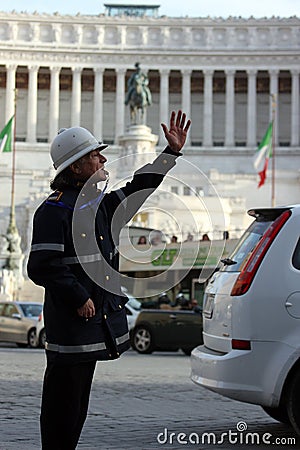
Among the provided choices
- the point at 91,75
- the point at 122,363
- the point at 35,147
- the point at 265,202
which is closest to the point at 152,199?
the point at 265,202

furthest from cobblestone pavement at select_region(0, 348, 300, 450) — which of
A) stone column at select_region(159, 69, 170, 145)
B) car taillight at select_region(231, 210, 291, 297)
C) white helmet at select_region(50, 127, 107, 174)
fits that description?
stone column at select_region(159, 69, 170, 145)

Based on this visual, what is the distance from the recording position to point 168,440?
7098mm

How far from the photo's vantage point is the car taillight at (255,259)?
7.08 metres

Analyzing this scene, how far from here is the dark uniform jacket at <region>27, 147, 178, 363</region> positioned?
193 inches

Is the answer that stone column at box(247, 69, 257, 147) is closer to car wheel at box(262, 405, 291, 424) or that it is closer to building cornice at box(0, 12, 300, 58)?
building cornice at box(0, 12, 300, 58)

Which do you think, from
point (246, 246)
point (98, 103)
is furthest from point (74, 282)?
point (98, 103)

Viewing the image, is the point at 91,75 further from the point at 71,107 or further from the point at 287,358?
the point at 287,358

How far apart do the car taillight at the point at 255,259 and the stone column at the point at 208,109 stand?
62323mm

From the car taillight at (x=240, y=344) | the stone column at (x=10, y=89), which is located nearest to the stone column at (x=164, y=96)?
the stone column at (x=10, y=89)

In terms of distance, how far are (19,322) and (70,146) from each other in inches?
727

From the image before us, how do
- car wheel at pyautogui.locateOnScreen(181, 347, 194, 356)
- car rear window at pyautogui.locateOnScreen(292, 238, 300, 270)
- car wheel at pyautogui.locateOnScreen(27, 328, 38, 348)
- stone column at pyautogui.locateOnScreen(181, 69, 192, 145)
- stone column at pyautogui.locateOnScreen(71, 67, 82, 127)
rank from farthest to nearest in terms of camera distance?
stone column at pyautogui.locateOnScreen(181, 69, 192, 145) → stone column at pyautogui.locateOnScreen(71, 67, 82, 127) → car wheel at pyautogui.locateOnScreen(27, 328, 38, 348) → car wheel at pyautogui.locateOnScreen(181, 347, 194, 356) → car rear window at pyautogui.locateOnScreen(292, 238, 300, 270)

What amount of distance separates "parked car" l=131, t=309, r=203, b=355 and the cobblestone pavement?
704cm

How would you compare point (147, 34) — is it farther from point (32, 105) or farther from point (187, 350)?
point (187, 350)

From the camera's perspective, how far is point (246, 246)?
7.45 m
